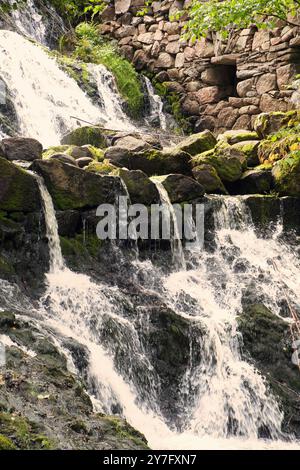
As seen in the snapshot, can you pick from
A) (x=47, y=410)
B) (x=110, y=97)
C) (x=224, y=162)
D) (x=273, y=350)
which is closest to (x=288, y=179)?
(x=224, y=162)

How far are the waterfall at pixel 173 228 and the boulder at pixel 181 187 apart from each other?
0.12 metres

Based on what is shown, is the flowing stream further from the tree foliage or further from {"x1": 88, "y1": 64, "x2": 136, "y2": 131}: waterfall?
{"x1": 88, "y1": 64, "x2": 136, "y2": 131}: waterfall

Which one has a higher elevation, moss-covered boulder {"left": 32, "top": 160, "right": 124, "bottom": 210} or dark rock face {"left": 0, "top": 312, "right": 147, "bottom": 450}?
moss-covered boulder {"left": 32, "top": 160, "right": 124, "bottom": 210}

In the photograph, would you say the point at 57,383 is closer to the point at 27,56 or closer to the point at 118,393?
the point at 118,393

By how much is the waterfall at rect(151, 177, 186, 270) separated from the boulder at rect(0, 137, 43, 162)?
2148mm

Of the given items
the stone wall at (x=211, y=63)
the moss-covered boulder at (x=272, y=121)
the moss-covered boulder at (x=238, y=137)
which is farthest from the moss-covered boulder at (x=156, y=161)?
the stone wall at (x=211, y=63)

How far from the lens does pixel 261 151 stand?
1178 cm

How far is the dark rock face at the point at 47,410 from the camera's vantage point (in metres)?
3.68

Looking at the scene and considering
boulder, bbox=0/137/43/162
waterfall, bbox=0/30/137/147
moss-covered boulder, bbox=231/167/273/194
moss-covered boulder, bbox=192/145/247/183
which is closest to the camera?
boulder, bbox=0/137/43/162

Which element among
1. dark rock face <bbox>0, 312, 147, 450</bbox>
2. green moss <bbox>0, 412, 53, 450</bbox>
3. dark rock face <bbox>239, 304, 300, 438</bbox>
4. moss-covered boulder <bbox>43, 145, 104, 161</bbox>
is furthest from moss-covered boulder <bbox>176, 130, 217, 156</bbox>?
green moss <bbox>0, 412, 53, 450</bbox>

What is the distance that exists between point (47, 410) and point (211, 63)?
42.4 ft

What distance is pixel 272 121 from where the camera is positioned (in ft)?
39.9

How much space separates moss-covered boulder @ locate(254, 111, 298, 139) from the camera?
12039 mm

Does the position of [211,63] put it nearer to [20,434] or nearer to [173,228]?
[173,228]
